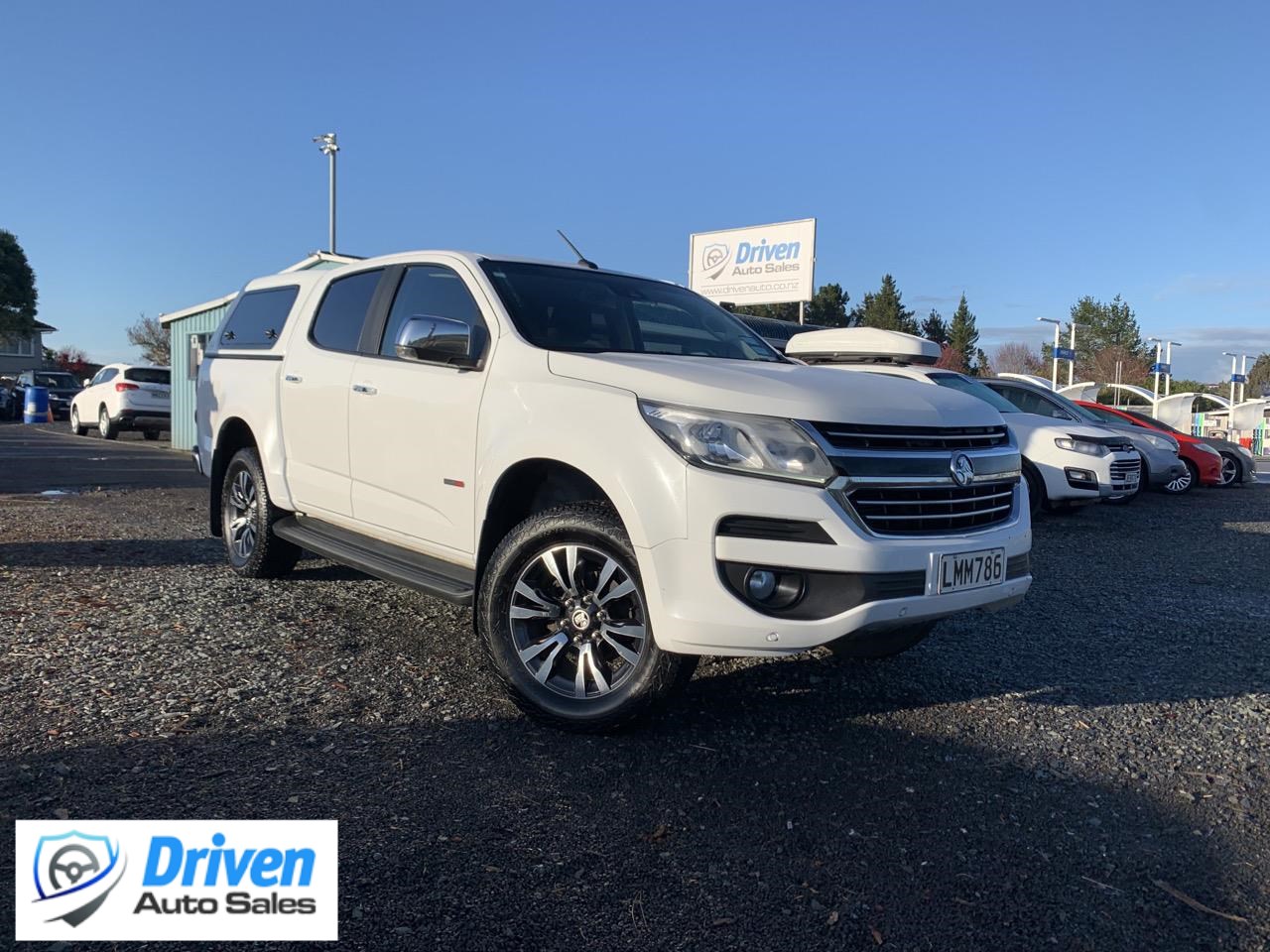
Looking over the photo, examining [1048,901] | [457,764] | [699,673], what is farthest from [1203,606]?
[457,764]

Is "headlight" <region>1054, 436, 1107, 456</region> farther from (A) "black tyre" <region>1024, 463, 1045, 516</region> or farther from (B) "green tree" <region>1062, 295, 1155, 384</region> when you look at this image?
(B) "green tree" <region>1062, 295, 1155, 384</region>

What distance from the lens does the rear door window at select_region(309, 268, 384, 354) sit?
17.1 feet

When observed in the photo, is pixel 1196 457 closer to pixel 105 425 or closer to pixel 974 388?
pixel 974 388

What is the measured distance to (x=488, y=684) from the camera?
423cm

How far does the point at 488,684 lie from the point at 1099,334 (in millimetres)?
99639

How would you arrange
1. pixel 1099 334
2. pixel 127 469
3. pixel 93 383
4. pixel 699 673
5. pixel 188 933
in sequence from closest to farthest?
pixel 188 933
pixel 699 673
pixel 127 469
pixel 93 383
pixel 1099 334

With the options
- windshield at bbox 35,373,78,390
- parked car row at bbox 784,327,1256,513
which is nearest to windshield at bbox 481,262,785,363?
parked car row at bbox 784,327,1256,513

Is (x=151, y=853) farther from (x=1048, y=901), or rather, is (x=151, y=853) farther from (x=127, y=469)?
(x=127, y=469)

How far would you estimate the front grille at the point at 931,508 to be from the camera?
3389mm

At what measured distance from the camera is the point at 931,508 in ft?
11.8

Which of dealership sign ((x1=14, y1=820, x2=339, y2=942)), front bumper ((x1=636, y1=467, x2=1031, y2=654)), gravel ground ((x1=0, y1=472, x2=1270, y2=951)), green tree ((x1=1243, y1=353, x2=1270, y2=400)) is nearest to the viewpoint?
dealership sign ((x1=14, y1=820, x2=339, y2=942))

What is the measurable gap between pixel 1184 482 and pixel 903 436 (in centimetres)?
1422

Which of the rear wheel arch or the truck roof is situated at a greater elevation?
the truck roof

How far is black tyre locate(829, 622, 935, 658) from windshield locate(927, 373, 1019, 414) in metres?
6.34
